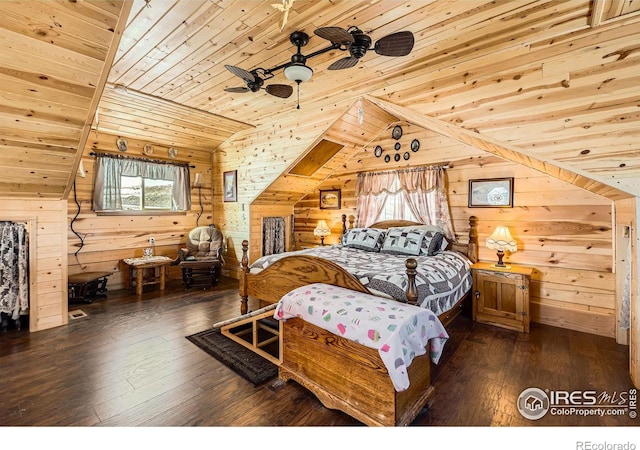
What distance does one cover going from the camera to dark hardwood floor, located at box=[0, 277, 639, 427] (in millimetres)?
1897

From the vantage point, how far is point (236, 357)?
2658 millimetres

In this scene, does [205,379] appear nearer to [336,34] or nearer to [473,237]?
[336,34]

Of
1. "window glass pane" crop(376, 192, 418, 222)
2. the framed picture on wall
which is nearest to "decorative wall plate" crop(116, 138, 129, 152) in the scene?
the framed picture on wall

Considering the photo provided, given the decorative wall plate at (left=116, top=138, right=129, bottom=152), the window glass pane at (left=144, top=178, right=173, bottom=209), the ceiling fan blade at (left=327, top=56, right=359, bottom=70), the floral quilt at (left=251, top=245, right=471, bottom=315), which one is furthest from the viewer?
the window glass pane at (left=144, top=178, right=173, bottom=209)

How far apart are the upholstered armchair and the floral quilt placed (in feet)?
5.94

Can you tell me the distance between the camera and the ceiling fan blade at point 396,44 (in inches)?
80.8

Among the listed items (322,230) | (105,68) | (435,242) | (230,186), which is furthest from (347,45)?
(230,186)

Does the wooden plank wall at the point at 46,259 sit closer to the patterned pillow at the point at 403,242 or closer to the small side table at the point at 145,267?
the small side table at the point at 145,267

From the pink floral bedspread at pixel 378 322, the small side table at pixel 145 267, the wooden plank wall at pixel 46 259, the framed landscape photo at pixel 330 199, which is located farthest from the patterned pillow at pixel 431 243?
the wooden plank wall at pixel 46 259

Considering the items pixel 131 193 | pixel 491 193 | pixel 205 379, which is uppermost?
pixel 131 193

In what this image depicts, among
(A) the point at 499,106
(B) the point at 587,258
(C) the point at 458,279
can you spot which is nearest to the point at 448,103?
(A) the point at 499,106

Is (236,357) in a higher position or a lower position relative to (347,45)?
lower

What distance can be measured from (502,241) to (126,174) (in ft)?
19.0

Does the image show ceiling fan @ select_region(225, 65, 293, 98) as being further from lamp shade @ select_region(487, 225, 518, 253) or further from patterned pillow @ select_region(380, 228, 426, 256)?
lamp shade @ select_region(487, 225, 518, 253)
